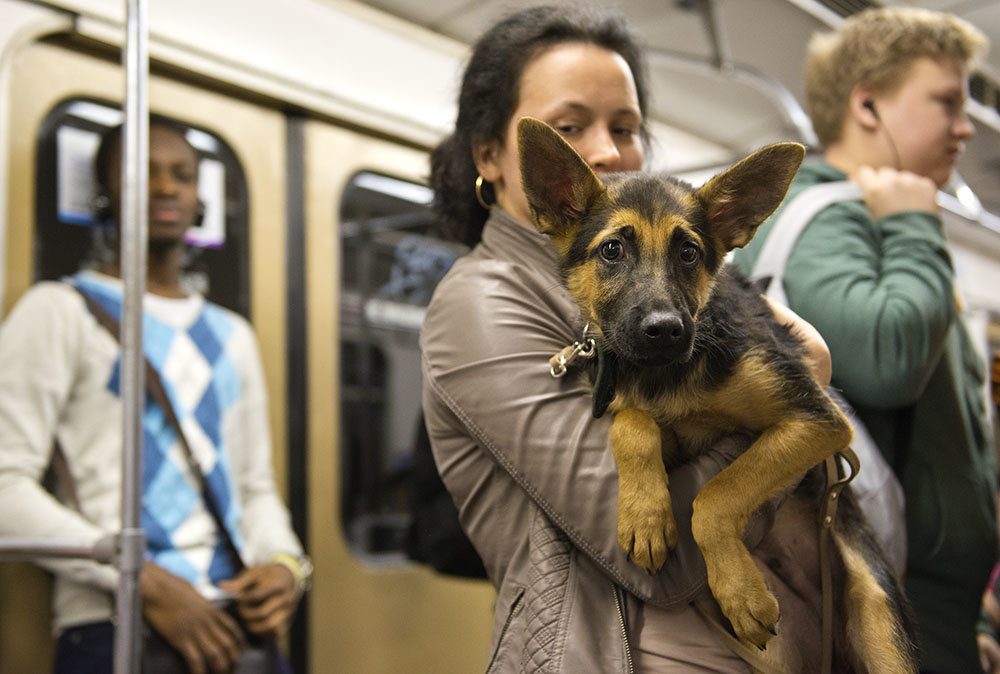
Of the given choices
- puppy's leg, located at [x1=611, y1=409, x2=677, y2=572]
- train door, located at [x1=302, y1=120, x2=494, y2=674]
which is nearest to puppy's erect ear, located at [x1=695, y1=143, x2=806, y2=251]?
puppy's leg, located at [x1=611, y1=409, x2=677, y2=572]

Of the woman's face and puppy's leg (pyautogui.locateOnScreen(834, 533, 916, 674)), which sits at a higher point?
the woman's face

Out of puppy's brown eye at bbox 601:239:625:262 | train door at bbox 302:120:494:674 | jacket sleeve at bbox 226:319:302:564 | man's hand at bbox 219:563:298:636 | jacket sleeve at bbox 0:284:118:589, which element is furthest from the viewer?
train door at bbox 302:120:494:674

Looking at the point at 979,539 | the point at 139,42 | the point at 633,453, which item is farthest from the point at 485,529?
the point at 139,42

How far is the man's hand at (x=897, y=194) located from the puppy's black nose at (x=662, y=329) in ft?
1.91

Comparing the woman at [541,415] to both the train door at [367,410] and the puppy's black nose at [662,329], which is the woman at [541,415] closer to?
the puppy's black nose at [662,329]

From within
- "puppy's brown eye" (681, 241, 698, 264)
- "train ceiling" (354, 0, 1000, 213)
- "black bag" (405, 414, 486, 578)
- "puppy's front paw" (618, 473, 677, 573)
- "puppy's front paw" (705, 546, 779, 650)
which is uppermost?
"train ceiling" (354, 0, 1000, 213)

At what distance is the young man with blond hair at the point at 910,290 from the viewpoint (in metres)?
1.26

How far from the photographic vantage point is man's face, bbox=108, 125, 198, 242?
2.76m

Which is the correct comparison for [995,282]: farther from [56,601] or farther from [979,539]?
[56,601]

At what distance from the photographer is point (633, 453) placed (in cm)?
104

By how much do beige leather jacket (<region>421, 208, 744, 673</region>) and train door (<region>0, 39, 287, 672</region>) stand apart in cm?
174

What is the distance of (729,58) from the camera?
2820 millimetres

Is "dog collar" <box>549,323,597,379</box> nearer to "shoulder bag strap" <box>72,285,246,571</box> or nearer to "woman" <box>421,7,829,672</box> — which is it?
"woman" <box>421,7,829,672</box>

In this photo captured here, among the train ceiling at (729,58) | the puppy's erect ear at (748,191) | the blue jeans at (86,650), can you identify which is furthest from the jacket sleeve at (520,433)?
the blue jeans at (86,650)
